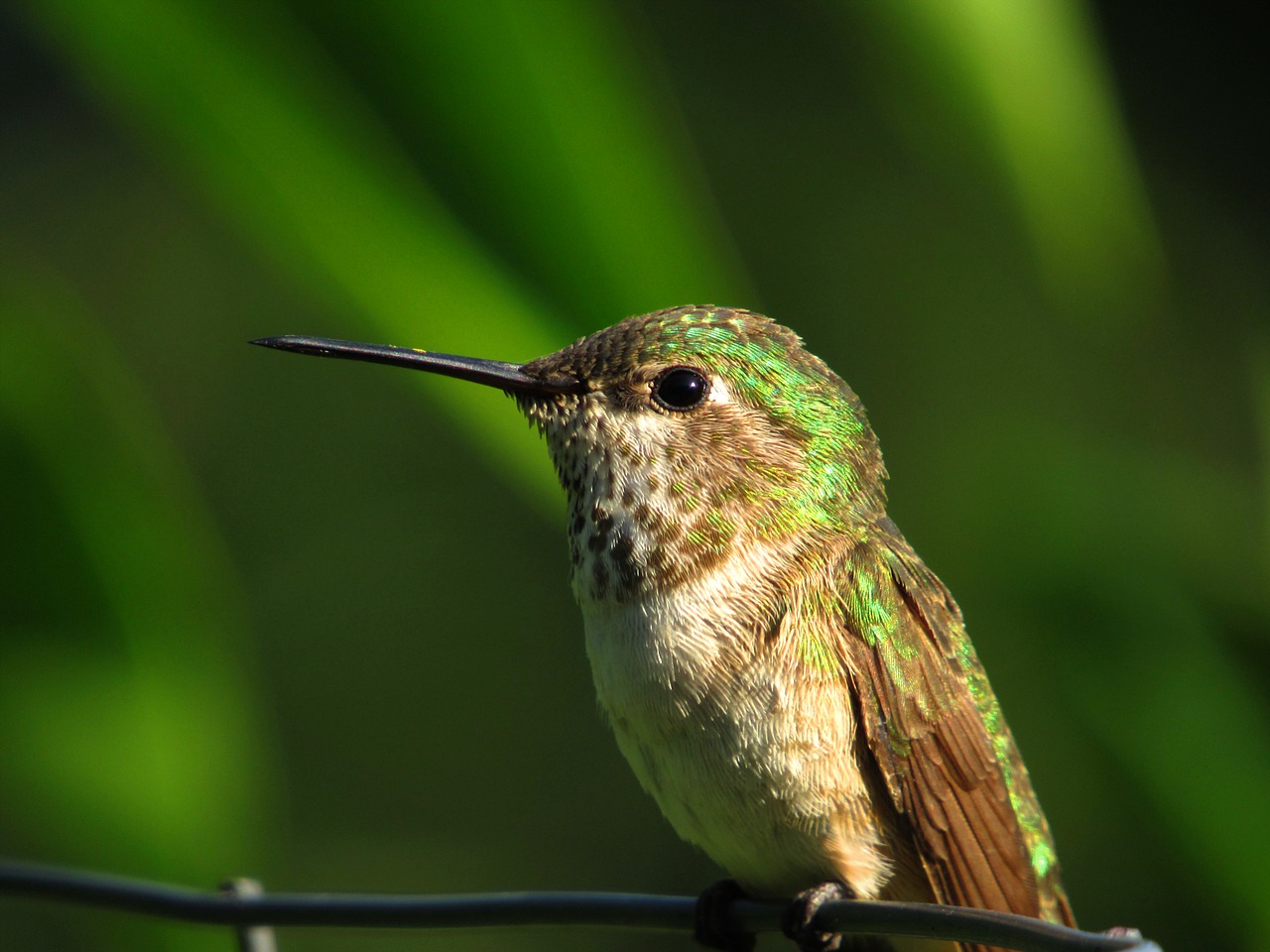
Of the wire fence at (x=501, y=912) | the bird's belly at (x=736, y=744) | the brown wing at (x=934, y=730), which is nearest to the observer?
the wire fence at (x=501, y=912)

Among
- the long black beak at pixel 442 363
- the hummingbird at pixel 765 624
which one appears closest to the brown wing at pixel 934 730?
the hummingbird at pixel 765 624

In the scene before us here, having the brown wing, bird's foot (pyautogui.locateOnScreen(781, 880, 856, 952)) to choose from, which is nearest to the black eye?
the brown wing

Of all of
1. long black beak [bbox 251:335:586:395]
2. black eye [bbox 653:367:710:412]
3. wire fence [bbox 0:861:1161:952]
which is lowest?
wire fence [bbox 0:861:1161:952]

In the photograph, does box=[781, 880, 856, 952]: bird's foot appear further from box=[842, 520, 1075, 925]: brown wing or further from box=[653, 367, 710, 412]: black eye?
box=[653, 367, 710, 412]: black eye

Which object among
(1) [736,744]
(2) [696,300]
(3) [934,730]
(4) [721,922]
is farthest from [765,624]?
(2) [696,300]

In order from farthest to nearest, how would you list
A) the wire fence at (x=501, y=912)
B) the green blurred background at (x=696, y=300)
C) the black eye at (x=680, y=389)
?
1. the green blurred background at (x=696, y=300)
2. the black eye at (x=680, y=389)
3. the wire fence at (x=501, y=912)

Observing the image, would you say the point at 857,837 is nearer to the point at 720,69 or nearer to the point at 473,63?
the point at 473,63

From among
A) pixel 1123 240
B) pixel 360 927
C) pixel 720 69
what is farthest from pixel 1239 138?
pixel 360 927

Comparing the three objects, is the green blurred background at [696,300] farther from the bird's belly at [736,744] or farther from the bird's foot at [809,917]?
the bird's foot at [809,917]
